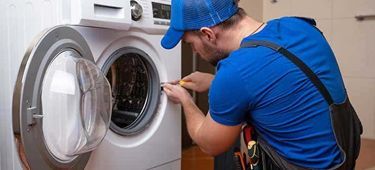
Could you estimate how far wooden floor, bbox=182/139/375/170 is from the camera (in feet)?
6.32

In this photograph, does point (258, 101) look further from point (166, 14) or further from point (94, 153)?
point (166, 14)

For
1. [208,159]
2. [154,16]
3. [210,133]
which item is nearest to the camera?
[210,133]

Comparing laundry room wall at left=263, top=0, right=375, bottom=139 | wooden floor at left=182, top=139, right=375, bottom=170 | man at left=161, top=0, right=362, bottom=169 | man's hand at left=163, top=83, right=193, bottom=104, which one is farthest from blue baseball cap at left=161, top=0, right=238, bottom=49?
laundry room wall at left=263, top=0, right=375, bottom=139

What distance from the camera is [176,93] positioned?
1451 millimetres

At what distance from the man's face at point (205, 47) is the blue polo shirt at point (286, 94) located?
5.5 inches

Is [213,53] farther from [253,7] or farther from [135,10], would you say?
[253,7]

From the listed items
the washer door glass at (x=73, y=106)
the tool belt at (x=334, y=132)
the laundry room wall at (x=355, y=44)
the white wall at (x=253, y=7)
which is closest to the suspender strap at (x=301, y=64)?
the tool belt at (x=334, y=132)

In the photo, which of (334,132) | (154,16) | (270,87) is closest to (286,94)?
(270,87)

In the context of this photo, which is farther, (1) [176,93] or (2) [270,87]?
(1) [176,93]

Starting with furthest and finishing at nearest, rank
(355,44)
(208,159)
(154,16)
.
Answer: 1. (208,159)
2. (355,44)
3. (154,16)

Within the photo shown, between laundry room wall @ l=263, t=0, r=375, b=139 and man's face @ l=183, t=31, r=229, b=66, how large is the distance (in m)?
1.51

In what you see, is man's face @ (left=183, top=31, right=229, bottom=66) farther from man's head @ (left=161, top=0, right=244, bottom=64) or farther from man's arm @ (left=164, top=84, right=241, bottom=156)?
man's arm @ (left=164, top=84, right=241, bottom=156)

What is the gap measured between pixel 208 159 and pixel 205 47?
1598mm

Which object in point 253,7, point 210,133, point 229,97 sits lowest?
point 210,133
